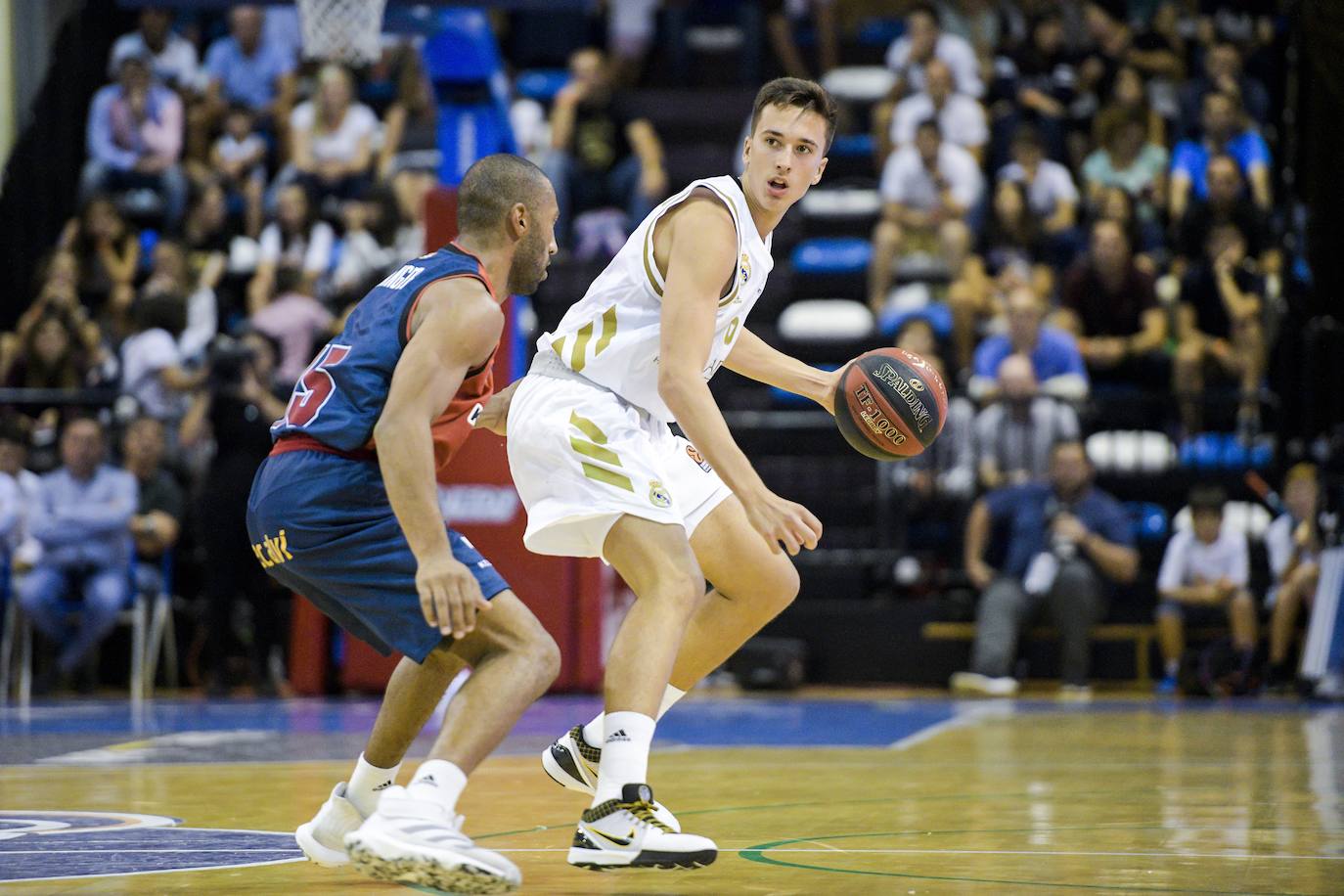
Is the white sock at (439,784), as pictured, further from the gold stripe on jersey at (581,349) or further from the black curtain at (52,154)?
the black curtain at (52,154)

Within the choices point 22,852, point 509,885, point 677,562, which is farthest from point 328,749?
point 509,885

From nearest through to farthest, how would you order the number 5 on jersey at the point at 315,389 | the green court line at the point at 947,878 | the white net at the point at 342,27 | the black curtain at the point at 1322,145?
the green court line at the point at 947,878 < the number 5 on jersey at the point at 315,389 < the white net at the point at 342,27 < the black curtain at the point at 1322,145

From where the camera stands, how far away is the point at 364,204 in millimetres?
14516

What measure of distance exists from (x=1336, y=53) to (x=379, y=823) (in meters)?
10.2

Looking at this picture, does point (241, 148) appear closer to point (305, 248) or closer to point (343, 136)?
point (343, 136)

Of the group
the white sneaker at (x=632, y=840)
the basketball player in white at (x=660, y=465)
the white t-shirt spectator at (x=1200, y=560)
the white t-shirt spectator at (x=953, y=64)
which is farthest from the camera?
the white t-shirt spectator at (x=953, y=64)

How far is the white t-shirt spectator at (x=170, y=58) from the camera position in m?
16.7

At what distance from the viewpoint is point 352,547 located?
13.3 feet

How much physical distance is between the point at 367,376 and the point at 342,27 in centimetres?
798

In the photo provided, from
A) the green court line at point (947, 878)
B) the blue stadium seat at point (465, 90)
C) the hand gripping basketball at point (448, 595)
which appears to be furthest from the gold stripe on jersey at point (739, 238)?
the blue stadium seat at point (465, 90)

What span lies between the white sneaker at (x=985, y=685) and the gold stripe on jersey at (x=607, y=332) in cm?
738

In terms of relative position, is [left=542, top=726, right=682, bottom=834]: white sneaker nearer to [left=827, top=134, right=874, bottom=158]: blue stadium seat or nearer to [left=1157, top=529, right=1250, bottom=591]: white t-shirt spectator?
[left=1157, top=529, right=1250, bottom=591]: white t-shirt spectator

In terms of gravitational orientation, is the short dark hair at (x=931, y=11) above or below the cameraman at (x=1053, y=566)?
above

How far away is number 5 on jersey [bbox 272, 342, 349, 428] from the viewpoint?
13.7 feet
